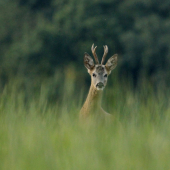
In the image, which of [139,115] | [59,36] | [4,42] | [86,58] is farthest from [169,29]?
[139,115]

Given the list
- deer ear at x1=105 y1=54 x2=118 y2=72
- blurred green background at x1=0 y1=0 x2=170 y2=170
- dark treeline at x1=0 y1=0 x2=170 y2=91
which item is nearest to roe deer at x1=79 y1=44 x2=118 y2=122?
deer ear at x1=105 y1=54 x2=118 y2=72

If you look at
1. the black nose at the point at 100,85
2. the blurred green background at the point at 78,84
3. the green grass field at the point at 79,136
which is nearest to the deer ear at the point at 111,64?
the blurred green background at the point at 78,84

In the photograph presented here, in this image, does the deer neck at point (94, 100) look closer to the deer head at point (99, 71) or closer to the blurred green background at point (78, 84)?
the deer head at point (99, 71)

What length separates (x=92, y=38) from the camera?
17.1 m

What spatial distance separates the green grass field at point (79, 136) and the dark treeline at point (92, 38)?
35.6 ft

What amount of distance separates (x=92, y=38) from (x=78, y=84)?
11.4 feet

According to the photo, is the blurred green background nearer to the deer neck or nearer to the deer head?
the deer neck

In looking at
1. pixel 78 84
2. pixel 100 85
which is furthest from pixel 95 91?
pixel 78 84

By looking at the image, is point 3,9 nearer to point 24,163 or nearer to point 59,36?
point 59,36

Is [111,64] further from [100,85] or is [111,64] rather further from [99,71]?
[100,85]

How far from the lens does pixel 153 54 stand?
1612 cm

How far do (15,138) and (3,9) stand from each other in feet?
50.1

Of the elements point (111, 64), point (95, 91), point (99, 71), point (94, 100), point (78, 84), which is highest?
point (78, 84)

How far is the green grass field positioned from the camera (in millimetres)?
3453
